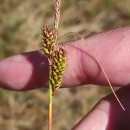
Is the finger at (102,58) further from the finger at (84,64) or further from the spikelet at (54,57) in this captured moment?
the spikelet at (54,57)

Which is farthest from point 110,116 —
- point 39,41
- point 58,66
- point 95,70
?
point 39,41

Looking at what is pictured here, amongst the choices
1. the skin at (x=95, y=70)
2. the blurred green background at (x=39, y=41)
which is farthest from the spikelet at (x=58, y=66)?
the blurred green background at (x=39, y=41)

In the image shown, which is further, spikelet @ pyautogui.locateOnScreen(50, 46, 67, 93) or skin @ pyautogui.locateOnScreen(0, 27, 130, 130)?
skin @ pyautogui.locateOnScreen(0, 27, 130, 130)

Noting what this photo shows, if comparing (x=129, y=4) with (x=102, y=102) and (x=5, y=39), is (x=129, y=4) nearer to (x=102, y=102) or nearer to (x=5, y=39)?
(x=5, y=39)

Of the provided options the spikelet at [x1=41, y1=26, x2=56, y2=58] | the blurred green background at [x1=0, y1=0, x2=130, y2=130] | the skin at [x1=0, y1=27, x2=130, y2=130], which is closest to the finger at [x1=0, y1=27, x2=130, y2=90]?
the skin at [x1=0, y1=27, x2=130, y2=130]

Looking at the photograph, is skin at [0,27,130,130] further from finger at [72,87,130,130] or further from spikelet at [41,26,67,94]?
spikelet at [41,26,67,94]

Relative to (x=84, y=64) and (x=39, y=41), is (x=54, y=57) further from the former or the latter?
(x=39, y=41)

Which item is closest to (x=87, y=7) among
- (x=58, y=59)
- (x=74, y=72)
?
(x=74, y=72)
